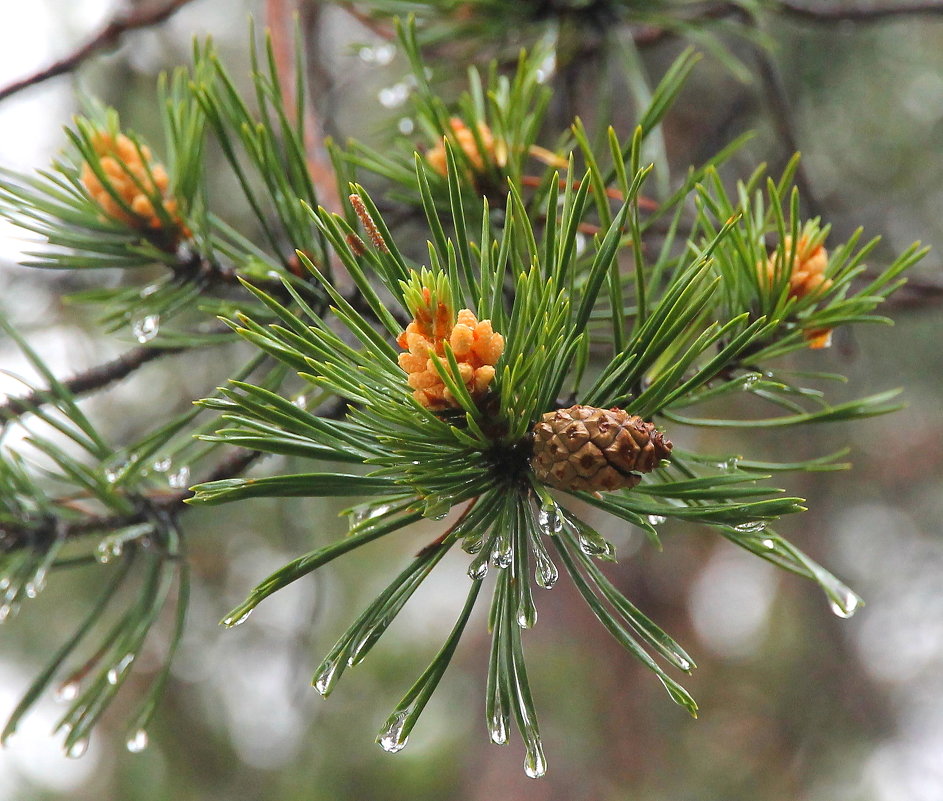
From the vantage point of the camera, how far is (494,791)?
6.00 feet

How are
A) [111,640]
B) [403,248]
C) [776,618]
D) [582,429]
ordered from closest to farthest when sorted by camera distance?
[582,429], [111,640], [403,248], [776,618]

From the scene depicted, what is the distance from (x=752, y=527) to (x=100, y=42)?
0.74 m

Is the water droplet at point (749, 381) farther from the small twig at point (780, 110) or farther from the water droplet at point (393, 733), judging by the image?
the small twig at point (780, 110)

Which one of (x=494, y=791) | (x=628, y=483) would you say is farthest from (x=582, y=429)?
(x=494, y=791)

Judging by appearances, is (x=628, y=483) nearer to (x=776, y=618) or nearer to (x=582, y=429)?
(x=582, y=429)

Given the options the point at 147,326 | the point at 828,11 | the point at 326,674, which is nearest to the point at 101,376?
the point at 147,326

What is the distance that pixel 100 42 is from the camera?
79cm

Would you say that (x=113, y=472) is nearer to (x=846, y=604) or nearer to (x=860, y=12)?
(x=846, y=604)

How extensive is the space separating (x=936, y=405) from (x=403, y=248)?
5.29ft

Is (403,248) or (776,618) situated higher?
(403,248)

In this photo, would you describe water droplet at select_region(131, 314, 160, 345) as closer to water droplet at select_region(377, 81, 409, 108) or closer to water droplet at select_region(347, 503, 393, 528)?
water droplet at select_region(347, 503, 393, 528)

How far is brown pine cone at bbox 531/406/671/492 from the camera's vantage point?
0.36 meters

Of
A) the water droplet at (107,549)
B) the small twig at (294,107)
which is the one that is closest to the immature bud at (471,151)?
the small twig at (294,107)

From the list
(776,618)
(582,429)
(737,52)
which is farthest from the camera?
(776,618)
